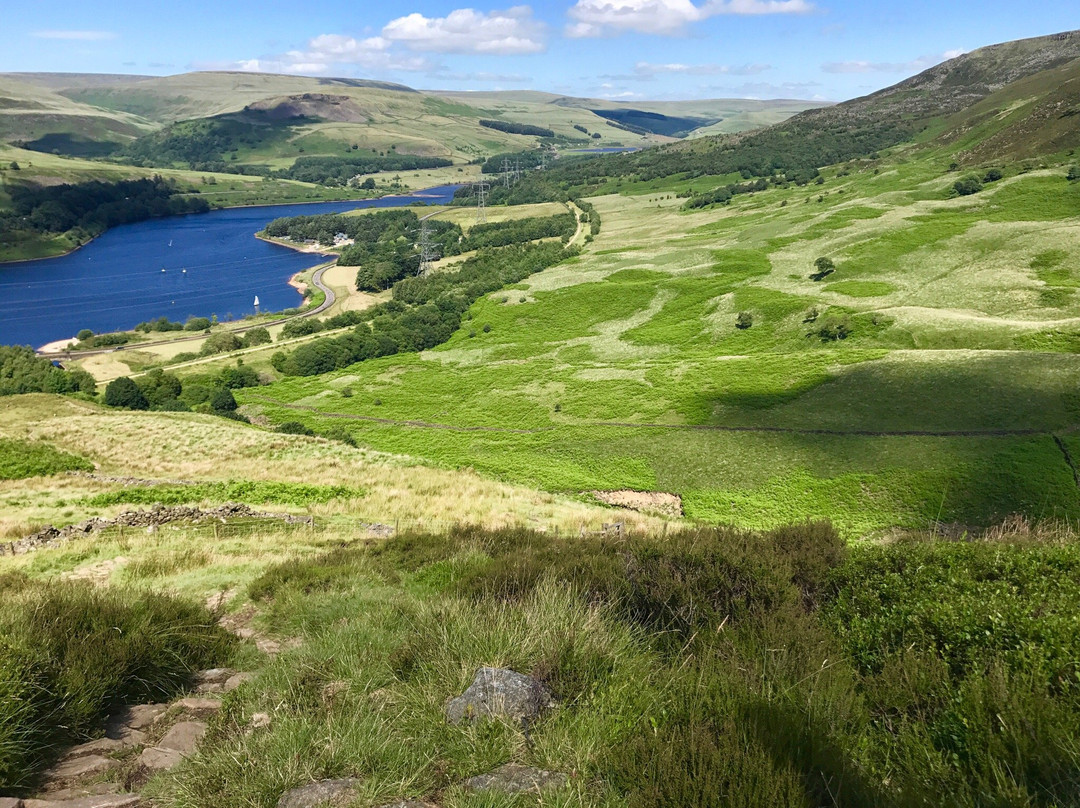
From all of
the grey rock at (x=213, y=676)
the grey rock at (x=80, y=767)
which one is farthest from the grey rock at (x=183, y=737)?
the grey rock at (x=213, y=676)

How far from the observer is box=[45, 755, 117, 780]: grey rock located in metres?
6.28

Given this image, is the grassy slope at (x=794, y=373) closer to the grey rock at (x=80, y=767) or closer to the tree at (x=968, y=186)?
the tree at (x=968, y=186)

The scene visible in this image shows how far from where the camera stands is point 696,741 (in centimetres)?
554

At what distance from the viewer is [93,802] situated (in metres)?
5.78

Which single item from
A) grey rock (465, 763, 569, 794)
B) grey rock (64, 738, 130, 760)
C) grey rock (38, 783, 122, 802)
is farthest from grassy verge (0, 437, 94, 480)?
grey rock (465, 763, 569, 794)

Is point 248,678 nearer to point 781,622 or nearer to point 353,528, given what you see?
point 781,622

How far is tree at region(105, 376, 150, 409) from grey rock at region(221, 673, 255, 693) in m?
83.8

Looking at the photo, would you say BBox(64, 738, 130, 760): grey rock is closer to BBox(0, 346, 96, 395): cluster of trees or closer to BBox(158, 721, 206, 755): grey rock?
BBox(158, 721, 206, 755): grey rock

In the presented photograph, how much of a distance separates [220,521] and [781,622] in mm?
19893

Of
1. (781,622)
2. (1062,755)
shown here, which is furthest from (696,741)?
(781,622)

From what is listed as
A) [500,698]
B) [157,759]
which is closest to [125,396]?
[157,759]

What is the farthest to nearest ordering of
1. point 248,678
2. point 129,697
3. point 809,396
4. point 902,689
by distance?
point 809,396 → point 248,678 → point 129,697 → point 902,689

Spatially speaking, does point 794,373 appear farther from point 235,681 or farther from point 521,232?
point 521,232

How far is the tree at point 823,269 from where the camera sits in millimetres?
85569
